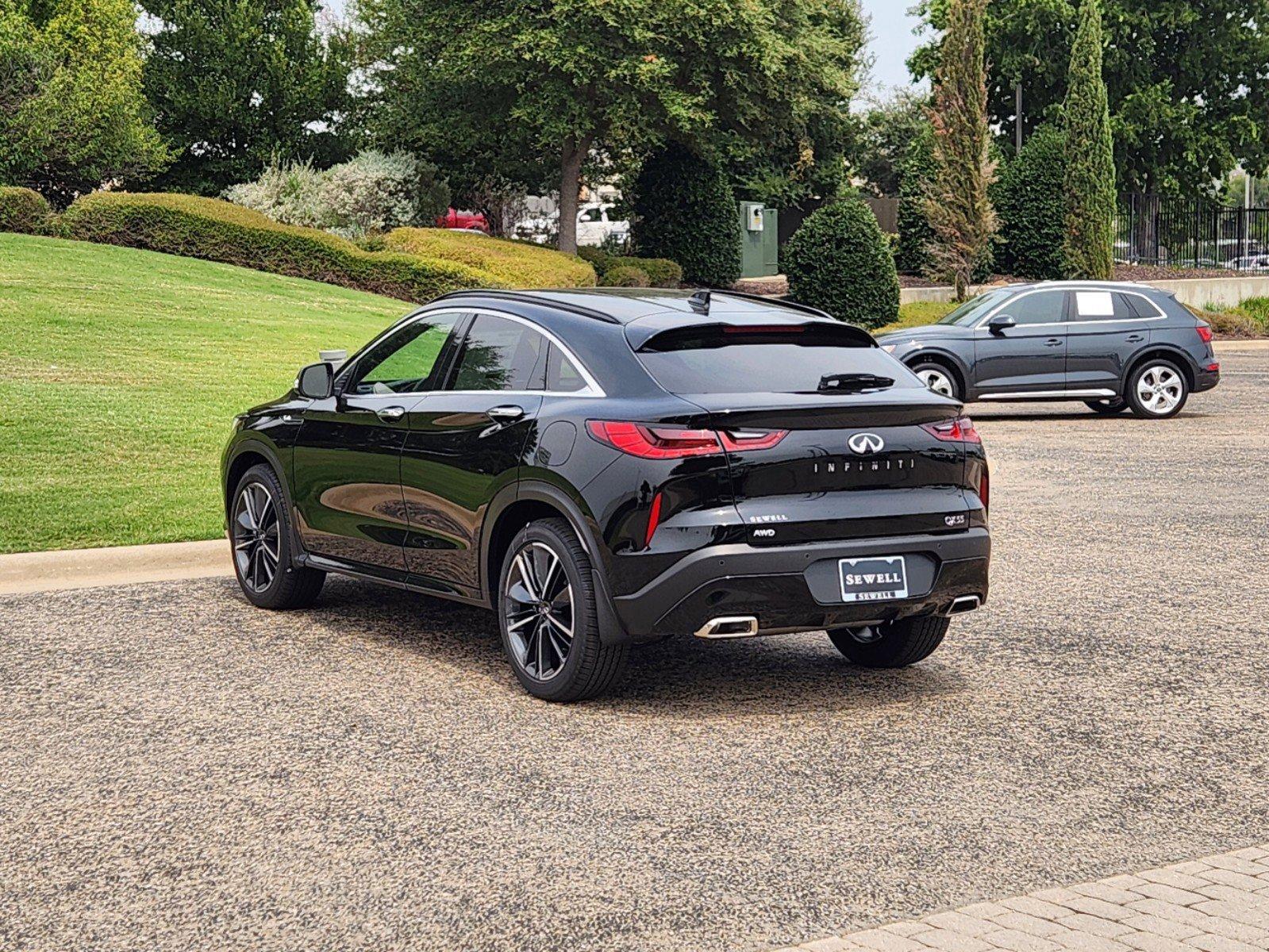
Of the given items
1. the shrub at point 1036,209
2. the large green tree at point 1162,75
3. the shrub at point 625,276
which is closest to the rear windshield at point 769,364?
the shrub at point 625,276

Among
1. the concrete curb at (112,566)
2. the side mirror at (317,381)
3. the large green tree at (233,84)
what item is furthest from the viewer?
the large green tree at (233,84)

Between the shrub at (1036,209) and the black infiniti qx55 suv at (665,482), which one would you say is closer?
the black infiniti qx55 suv at (665,482)

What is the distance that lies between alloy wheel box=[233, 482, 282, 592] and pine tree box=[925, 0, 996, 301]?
3161 cm

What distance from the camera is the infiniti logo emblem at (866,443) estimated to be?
6633 mm

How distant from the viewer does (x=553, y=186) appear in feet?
162

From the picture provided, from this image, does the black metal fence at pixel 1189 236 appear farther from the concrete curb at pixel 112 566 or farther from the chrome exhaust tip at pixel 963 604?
the chrome exhaust tip at pixel 963 604

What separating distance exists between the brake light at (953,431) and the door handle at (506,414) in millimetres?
1701

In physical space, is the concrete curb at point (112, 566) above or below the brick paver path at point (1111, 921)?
above

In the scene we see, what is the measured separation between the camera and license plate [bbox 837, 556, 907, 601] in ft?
21.4

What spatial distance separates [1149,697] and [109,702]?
14.0 feet

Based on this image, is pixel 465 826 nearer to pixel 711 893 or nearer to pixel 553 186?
pixel 711 893

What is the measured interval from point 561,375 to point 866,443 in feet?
4.41

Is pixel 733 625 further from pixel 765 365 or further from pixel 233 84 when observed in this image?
pixel 233 84

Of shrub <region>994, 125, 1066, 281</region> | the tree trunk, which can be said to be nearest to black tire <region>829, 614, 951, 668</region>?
shrub <region>994, 125, 1066, 281</region>
